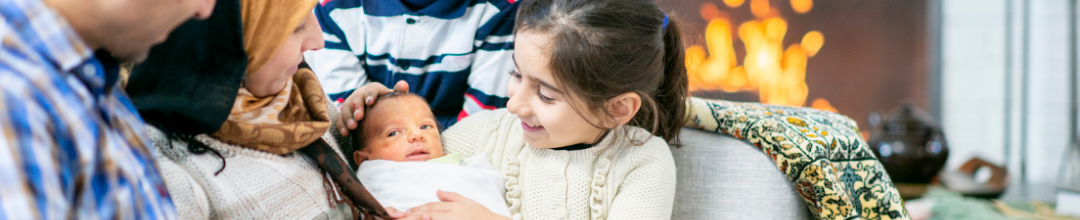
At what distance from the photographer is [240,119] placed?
0.81 m

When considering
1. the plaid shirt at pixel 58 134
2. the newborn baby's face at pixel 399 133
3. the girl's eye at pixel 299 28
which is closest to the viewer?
the plaid shirt at pixel 58 134

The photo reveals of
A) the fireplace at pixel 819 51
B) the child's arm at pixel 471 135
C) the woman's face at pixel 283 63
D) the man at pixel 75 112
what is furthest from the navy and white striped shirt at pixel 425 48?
the fireplace at pixel 819 51

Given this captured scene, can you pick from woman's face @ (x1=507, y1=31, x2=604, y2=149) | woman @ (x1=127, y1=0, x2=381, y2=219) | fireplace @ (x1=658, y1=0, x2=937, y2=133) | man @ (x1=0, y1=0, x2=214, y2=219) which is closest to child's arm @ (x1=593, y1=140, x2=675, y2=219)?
woman's face @ (x1=507, y1=31, x2=604, y2=149)

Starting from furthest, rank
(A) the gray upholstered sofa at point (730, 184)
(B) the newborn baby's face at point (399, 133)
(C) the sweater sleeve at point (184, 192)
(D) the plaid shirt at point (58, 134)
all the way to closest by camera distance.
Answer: (A) the gray upholstered sofa at point (730, 184)
(B) the newborn baby's face at point (399, 133)
(C) the sweater sleeve at point (184, 192)
(D) the plaid shirt at point (58, 134)

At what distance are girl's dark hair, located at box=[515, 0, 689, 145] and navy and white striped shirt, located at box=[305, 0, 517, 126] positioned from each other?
48 cm

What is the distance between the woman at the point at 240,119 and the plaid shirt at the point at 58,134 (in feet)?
0.73

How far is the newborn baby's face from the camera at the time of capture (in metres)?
1.04

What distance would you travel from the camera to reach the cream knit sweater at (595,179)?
1011mm

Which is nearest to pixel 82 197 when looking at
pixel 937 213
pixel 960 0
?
pixel 937 213

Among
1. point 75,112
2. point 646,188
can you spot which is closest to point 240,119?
point 75,112

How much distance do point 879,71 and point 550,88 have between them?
2294mm

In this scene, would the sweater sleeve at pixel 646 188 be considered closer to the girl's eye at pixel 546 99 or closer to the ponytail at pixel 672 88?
the ponytail at pixel 672 88

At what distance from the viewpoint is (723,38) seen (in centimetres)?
267

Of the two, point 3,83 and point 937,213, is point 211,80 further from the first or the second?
point 937,213
